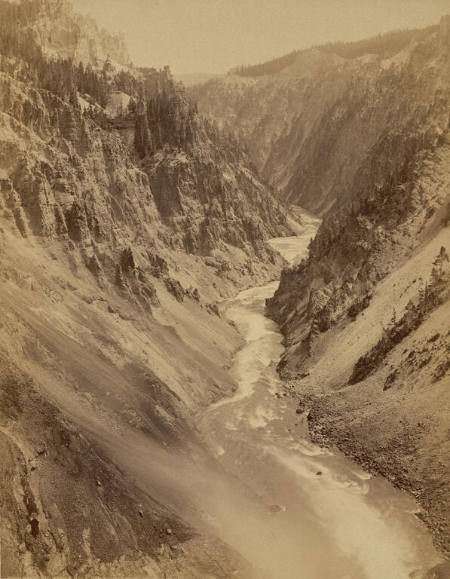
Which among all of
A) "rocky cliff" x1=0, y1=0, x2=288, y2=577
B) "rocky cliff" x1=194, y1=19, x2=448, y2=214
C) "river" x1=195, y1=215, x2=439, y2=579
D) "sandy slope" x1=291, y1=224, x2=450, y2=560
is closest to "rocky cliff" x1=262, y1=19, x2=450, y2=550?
"sandy slope" x1=291, y1=224, x2=450, y2=560

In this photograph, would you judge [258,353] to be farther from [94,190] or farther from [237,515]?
[237,515]

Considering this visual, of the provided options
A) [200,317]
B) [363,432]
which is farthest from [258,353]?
[363,432]

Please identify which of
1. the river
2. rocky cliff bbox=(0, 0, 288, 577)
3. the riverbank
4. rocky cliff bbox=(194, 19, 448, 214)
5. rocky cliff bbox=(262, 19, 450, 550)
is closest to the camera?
rocky cliff bbox=(0, 0, 288, 577)

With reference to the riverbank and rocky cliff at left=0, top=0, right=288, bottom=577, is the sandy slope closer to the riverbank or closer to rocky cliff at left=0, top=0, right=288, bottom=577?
the riverbank

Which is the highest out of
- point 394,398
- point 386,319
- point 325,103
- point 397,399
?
point 325,103

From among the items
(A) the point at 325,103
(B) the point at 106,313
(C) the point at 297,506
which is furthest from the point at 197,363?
(A) the point at 325,103

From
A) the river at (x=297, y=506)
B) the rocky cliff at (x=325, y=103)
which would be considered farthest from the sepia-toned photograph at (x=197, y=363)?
the rocky cliff at (x=325, y=103)

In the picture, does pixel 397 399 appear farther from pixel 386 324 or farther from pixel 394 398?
pixel 386 324
